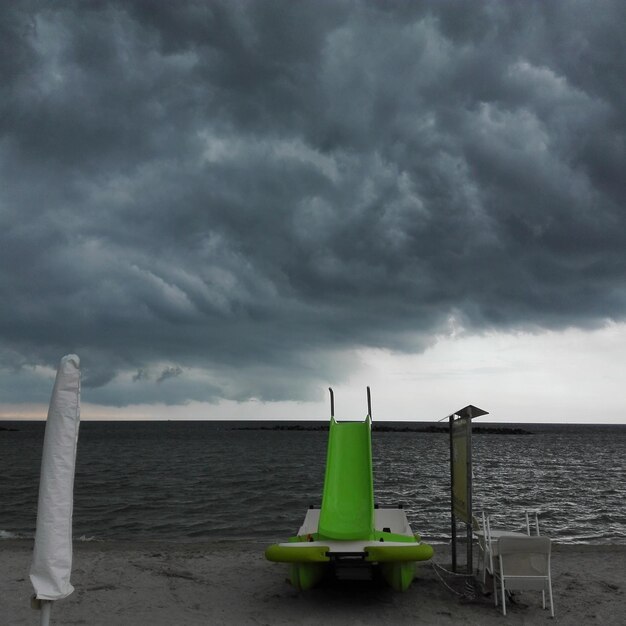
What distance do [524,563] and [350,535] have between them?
2299 millimetres

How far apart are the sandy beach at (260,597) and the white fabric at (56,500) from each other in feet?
11.1

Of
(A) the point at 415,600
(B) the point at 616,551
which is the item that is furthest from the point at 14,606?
(B) the point at 616,551

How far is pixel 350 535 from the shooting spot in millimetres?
8742

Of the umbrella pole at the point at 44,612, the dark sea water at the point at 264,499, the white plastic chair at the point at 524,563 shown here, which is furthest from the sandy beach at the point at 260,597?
the dark sea water at the point at 264,499

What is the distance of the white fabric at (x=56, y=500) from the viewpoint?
500cm

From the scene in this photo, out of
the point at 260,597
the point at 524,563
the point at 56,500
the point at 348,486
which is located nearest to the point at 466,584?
the point at 524,563

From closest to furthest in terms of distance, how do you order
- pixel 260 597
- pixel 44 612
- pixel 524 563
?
pixel 44 612 → pixel 524 563 → pixel 260 597

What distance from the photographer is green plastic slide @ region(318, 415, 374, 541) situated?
9.02 meters

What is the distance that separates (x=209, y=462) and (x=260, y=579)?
142 feet

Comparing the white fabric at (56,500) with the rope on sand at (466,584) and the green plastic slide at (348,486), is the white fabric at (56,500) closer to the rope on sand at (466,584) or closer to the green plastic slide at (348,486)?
the green plastic slide at (348,486)

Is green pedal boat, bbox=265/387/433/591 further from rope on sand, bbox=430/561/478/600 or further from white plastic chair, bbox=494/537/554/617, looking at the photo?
white plastic chair, bbox=494/537/554/617

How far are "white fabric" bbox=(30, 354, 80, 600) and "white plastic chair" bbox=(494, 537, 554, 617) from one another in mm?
5360

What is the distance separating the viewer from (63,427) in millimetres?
5211

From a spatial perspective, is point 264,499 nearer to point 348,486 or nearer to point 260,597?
point 348,486
